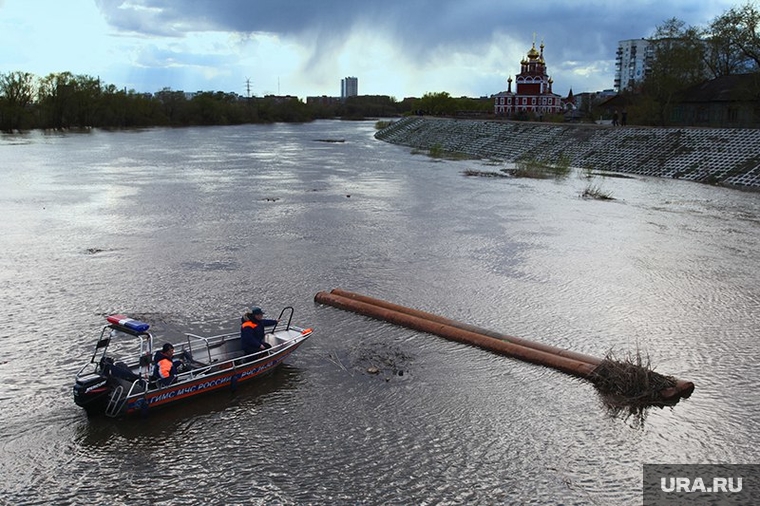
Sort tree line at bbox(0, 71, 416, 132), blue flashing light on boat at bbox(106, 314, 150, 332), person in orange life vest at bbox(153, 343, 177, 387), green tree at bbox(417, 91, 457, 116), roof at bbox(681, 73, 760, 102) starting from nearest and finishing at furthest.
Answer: person in orange life vest at bbox(153, 343, 177, 387) → blue flashing light on boat at bbox(106, 314, 150, 332) → roof at bbox(681, 73, 760, 102) → tree line at bbox(0, 71, 416, 132) → green tree at bbox(417, 91, 457, 116)

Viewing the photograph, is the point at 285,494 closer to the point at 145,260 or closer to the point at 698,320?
the point at 698,320

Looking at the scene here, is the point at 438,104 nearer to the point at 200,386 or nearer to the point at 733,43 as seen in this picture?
the point at 733,43

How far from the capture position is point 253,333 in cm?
1467

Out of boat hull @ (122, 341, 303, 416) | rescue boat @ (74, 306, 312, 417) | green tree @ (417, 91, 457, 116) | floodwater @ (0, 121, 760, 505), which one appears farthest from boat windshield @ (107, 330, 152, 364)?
green tree @ (417, 91, 457, 116)

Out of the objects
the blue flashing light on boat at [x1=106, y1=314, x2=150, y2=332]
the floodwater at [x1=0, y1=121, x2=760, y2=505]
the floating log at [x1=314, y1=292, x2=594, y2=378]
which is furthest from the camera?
the floating log at [x1=314, y1=292, x2=594, y2=378]

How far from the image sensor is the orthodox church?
99.5 meters

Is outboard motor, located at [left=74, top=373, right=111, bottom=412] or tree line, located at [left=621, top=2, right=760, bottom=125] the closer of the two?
outboard motor, located at [left=74, top=373, right=111, bottom=412]

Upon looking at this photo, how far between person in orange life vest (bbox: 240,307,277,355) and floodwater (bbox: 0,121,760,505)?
29.8 inches

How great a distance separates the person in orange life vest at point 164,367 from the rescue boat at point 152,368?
0.25 feet

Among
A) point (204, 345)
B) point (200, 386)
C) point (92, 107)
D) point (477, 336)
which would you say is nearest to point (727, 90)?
point (477, 336)

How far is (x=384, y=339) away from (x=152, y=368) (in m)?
5.83

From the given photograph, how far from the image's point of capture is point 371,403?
44.3 ft

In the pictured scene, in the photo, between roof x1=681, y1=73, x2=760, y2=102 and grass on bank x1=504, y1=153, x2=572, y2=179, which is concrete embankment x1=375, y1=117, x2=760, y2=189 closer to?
grass on bank x1=504, y1=153, x2=572, y2=179

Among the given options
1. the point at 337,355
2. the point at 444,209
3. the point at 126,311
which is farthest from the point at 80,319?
the point at 444,209
